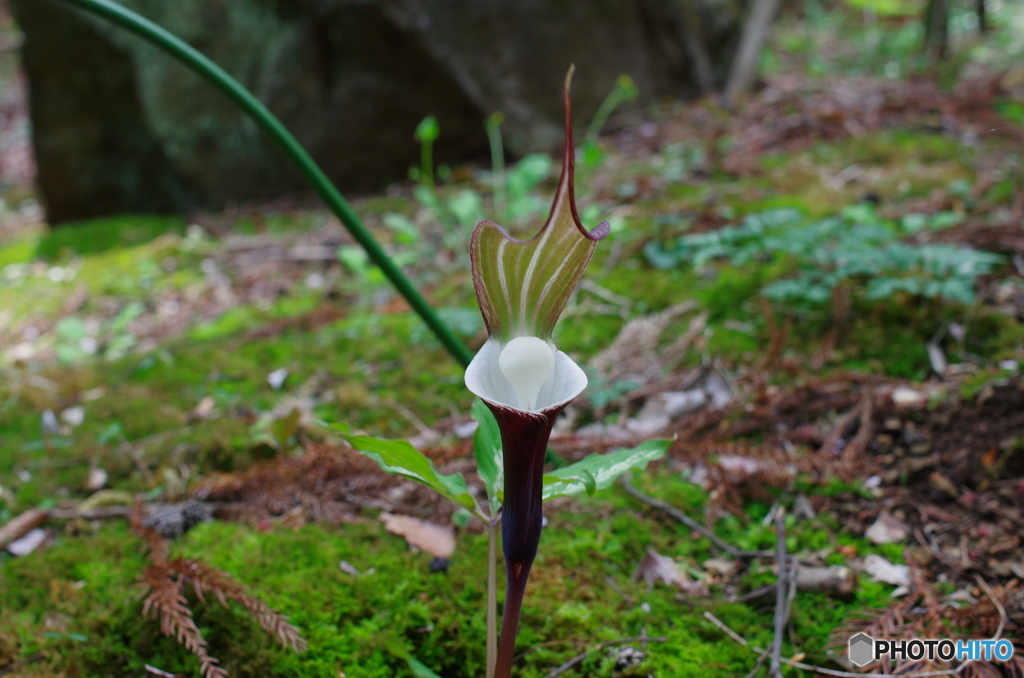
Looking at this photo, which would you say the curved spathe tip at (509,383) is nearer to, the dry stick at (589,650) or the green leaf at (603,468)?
the green leaf at (603,468)

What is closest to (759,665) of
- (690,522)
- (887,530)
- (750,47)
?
(690,522)

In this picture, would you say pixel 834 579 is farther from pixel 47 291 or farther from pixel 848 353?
pixel 47 291

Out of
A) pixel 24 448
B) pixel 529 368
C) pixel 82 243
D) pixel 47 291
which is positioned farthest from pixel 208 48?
pixel 529 368

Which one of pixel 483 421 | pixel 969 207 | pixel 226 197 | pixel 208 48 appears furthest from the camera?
pixel 226 197

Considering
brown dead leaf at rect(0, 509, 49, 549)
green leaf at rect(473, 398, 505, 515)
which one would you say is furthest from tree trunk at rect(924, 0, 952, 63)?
brown dead leaf at rect(0, 509, 49, 549)

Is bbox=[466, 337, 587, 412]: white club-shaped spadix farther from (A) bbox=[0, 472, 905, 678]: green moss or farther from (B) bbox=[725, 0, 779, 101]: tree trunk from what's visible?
(B) bbox=[725, 0, 779, 101]: tree trunk

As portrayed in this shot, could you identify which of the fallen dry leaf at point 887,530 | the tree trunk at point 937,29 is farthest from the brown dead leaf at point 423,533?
the tree trunk at point 937,29

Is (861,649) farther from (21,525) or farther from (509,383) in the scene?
(21,525)
